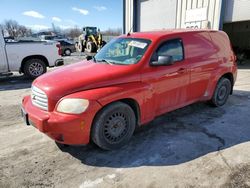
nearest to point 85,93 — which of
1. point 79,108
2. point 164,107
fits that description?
point 79,108

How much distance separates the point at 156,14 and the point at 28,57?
8896 millimetres

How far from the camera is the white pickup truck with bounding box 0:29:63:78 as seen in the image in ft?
29.1

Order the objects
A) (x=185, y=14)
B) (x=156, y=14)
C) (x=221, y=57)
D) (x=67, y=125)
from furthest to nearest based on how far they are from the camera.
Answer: (x=156, y=14) → (x=185, y=14) → (x=221, y=57) → (x=67, y=125)

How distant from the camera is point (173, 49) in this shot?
168 inches

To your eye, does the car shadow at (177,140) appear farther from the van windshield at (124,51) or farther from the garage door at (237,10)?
the garage door at (237,10)

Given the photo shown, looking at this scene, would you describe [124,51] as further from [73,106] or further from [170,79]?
[73,106]

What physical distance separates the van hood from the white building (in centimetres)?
613

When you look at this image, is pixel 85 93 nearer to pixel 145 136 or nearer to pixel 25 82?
pixel 145 136

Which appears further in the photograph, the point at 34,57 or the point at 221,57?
the point at 34,57

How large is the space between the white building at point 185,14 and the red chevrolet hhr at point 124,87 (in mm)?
5260

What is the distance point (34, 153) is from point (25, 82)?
20.4ft

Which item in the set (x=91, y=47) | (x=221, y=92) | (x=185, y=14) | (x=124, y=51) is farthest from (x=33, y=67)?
(x=91, y=47)

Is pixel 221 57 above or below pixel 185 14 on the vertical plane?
below

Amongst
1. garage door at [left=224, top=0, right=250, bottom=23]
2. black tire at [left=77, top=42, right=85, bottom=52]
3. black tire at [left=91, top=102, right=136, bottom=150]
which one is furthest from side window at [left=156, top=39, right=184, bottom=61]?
black tire at [left=77, top=42, right=85, bottom=52]
